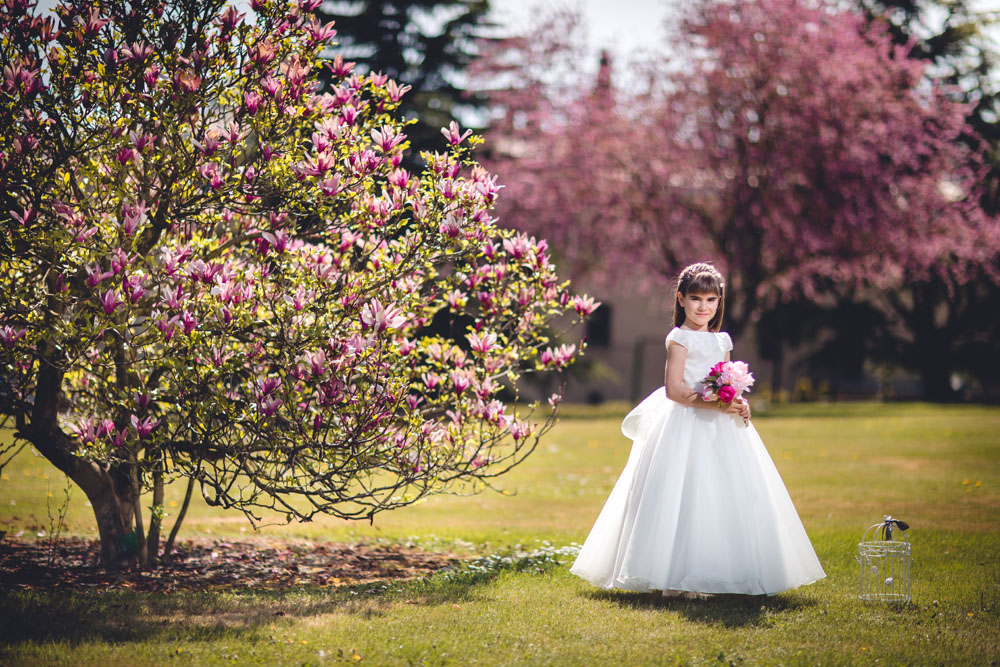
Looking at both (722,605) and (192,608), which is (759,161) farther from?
(192,608)

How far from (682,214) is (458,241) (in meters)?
16.2

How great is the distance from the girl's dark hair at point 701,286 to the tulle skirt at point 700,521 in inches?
25.9

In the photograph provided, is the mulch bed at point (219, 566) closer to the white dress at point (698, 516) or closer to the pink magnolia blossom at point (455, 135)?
the white dress at point (698, 516)

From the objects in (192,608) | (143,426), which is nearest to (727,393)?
(192,608)

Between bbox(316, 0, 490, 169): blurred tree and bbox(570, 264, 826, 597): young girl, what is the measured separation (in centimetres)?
1523

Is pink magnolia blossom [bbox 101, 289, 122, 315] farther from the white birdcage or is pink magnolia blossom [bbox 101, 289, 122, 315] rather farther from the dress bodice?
the white birdcage

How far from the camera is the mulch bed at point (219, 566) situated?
6211 mm

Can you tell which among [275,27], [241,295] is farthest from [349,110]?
[241,295]

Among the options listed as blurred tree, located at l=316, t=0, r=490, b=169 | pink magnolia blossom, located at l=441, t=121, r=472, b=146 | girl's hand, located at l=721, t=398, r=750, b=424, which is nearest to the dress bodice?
girl's hand, located at l=721, t=398, r=750, b=424

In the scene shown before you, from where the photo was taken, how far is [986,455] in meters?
12.4

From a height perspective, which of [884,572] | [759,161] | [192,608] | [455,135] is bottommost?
[192,608]

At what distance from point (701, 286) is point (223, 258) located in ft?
10.6

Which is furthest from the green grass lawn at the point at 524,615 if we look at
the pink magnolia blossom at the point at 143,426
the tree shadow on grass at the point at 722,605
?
the pink magnolia blossom at the point at 143,426

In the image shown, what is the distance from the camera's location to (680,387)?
5.54 m
